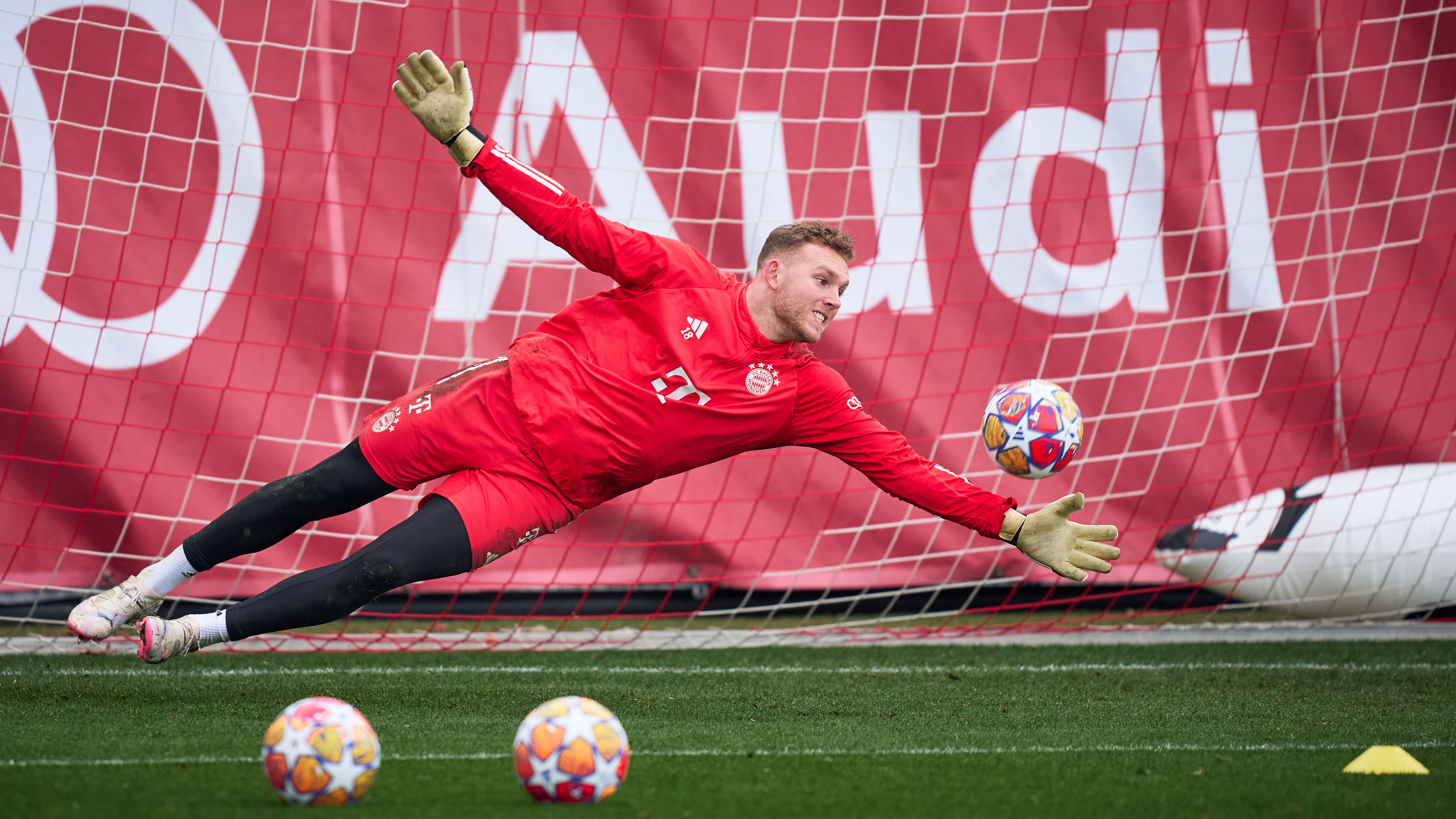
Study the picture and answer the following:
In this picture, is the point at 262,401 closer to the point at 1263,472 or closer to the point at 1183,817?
the point at 1183,817

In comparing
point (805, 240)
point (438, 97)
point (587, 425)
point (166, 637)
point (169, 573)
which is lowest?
point (166, 637)

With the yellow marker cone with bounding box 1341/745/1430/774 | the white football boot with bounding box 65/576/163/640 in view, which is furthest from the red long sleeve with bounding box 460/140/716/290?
the yellow marker cone with bounding box 1341/745/1430/774

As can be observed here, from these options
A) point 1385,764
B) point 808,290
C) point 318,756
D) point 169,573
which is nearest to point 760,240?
point 808,290

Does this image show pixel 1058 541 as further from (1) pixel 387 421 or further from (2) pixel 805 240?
(1) pixel 387 421

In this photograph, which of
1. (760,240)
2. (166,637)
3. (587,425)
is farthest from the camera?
(760,240)

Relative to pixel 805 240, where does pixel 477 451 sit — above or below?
below

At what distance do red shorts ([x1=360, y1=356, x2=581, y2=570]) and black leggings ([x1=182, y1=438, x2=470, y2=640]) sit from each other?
0.27 ft

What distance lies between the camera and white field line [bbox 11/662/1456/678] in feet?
15.3

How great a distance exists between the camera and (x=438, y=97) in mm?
3404

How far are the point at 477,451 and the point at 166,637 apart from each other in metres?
1.00

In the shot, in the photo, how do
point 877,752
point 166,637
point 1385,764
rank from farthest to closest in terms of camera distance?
point 166,637 → point 877,752 → point 1385,764

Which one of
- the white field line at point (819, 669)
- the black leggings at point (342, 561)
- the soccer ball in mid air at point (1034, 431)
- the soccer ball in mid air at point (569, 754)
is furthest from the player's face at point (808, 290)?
the white field line at point (819, 669)

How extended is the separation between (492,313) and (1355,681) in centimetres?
405

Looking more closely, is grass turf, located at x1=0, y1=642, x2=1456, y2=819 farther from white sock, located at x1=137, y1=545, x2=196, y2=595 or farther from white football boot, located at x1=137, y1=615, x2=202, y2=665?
white sock, located at x1=137, y1=545, x2=196, y2=595
